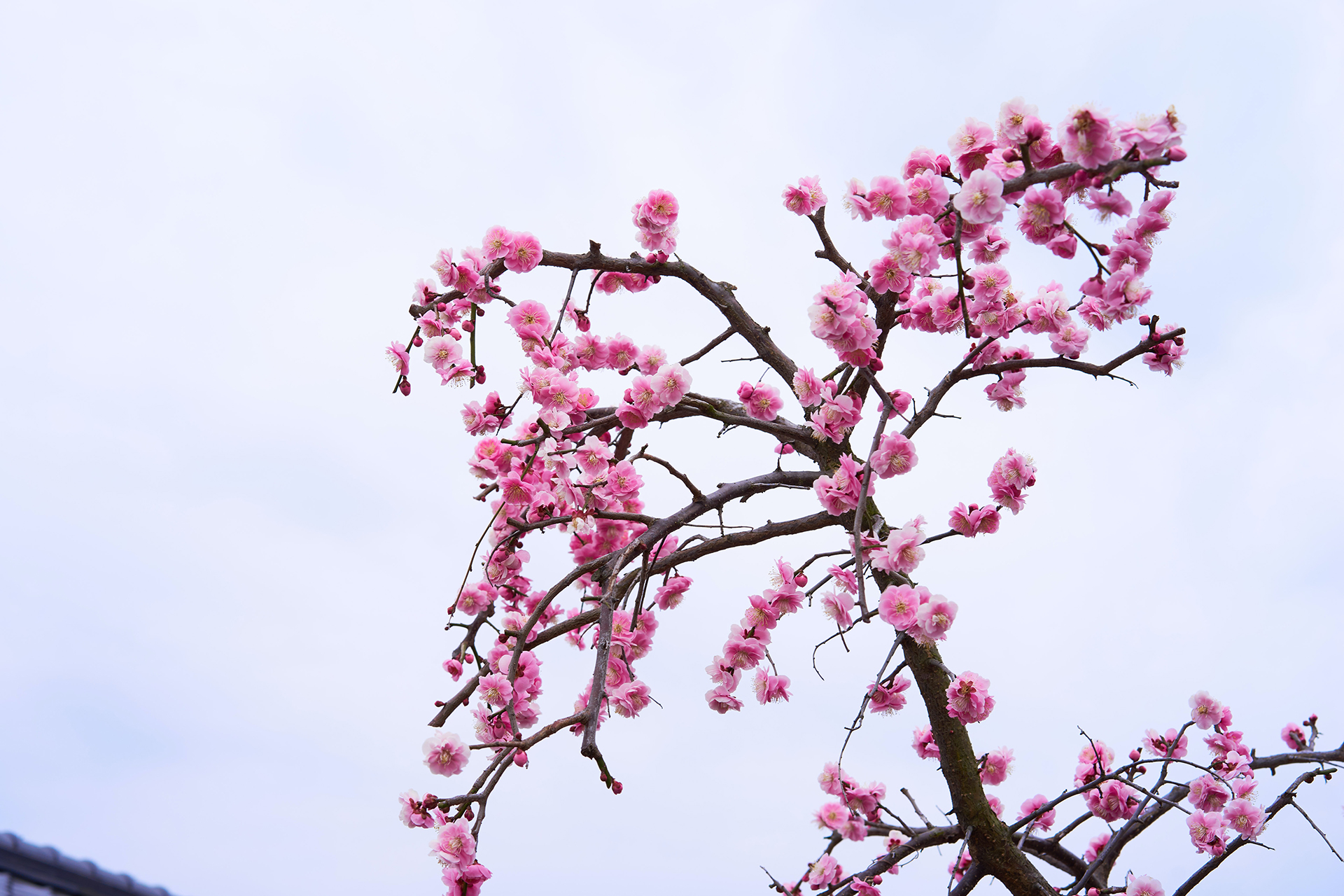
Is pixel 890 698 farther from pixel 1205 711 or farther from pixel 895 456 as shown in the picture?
pixel 1205 711

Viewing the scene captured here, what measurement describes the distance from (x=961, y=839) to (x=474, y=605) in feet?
5.74

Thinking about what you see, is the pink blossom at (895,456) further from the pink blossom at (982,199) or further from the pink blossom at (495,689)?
the pink blossom at (495,689)

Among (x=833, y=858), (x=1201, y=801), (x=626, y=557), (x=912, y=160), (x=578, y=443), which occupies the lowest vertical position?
(x=833, y=858)

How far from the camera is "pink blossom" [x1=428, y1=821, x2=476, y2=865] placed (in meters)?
2.21

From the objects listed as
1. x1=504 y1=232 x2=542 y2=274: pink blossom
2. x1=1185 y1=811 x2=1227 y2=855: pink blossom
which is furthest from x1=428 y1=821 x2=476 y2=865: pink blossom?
x1=1185 y1=811 x2=1227 y2=855: pink blossom

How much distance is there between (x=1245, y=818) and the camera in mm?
2941

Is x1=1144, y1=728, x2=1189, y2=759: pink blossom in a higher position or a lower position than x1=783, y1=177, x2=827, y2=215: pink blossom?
lower

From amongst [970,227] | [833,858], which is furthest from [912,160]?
[833,858]

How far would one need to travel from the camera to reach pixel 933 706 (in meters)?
2.90

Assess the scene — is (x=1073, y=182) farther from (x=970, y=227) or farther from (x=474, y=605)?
(x=474, y=605)

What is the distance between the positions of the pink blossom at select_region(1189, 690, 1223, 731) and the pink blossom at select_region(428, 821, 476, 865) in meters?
2.60

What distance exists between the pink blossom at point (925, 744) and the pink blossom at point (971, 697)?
576 millimetres

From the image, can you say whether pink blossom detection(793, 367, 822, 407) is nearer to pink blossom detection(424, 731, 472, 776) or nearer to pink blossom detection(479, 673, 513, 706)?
pink blossom detection(479, 673, 513, 706)

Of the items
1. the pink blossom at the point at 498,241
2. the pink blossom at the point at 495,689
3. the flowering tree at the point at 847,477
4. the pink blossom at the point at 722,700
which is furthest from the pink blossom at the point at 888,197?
the pink blossom at the point at 495,689
